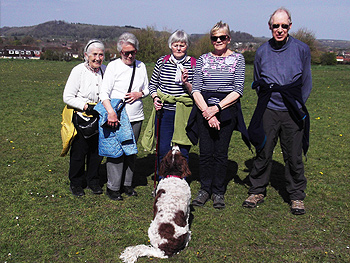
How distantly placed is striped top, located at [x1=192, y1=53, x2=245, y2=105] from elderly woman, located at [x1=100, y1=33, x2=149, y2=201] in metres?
0.85

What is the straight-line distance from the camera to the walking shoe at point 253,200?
16.6ft

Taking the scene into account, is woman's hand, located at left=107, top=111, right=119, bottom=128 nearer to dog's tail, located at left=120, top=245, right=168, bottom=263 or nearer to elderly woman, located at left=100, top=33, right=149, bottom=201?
elderly woman, located at left=100, top=33, right=149, bottom=201

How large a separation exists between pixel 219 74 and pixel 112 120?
1.64 metres

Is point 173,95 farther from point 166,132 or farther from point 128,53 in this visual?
point 128,53

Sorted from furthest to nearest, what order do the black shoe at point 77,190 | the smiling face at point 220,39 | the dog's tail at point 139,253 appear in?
1. the black shoe at point 77,190
2. the smiling face at point 220,39
3. the dog's tail at point 139,253

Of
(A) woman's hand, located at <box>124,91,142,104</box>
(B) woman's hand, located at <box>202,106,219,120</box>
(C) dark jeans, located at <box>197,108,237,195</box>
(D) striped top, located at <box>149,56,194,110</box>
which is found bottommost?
(C) dark jeans, located at <box>197,108,237,195</box>

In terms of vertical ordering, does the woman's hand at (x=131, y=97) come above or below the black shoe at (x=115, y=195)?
above

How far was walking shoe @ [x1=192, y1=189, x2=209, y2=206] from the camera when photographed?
5.04 meters

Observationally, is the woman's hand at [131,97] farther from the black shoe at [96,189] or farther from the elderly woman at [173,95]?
the black shoe at [96,189]

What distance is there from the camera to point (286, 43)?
14.9 ft

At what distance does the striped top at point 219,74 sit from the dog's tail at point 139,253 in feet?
7.17

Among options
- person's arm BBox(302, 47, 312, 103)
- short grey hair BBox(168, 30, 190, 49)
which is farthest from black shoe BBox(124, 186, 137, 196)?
person's arm BBox(302, 47, 312, 103)

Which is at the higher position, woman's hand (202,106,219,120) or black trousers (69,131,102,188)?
woman's hand (202,106,219,120)

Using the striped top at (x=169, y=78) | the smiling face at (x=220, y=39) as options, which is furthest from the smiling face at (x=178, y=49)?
the smiling face at (x=220, y=39)
